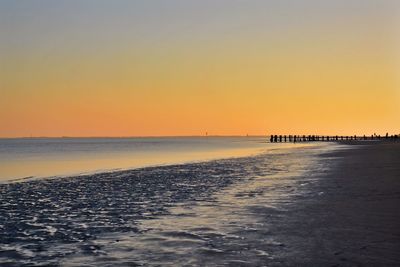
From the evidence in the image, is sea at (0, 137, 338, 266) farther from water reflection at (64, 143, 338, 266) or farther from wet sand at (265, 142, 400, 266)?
wet sand at (265, 142, 400, 266)

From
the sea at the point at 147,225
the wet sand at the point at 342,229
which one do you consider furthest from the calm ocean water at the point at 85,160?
the wet sand at the point at 342,229

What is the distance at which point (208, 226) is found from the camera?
10.5 meters

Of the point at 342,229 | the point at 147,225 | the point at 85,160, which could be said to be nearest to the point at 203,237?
the point at 147,225

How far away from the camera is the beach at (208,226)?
757cm

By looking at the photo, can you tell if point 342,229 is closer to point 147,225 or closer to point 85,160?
point 147,225

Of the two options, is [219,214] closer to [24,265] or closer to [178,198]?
[178,198]

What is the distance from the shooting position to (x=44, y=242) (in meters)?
9.08

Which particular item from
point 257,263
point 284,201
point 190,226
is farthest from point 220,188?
point 257,263

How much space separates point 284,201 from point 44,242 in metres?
→ 7.55

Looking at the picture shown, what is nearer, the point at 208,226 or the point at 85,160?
the point at 208,226

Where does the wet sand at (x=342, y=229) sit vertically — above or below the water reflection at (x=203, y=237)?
above

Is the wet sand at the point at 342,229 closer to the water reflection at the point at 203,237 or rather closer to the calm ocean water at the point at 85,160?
the water reflection at the point at 203,237

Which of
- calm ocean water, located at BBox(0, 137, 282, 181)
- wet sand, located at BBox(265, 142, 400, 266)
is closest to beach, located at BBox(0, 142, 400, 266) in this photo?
wet sand, located at BBox(265, 142, 400, 266)

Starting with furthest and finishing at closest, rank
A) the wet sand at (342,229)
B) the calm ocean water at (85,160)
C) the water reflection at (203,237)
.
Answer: the calm ocean water at (85,160) < the water reflection at (203,237) < the wet sand at (342,229)
